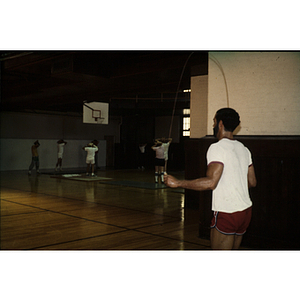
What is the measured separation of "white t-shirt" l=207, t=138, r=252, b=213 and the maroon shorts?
35 mm

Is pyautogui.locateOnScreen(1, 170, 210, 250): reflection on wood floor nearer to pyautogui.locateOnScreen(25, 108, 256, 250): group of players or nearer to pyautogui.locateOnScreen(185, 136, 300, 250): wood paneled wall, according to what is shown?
pyautogui.locateOnScreen(185, 136, 300, 250): wood paneled wall

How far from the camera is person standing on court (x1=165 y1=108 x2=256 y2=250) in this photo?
2438 millimetres

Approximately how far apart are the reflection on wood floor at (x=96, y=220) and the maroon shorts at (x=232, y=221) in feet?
5.46

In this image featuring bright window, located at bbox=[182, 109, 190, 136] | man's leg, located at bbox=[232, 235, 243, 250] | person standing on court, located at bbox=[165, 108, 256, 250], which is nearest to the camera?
person standing on court, located at bbox=[165, 108, 256, 250]

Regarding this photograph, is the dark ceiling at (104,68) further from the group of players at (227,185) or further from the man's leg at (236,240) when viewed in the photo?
the man's leg at (236,240)

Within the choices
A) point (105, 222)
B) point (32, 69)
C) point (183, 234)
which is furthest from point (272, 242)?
point (32, 69)

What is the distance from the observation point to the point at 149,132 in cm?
1942

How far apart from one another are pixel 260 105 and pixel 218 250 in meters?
2.20

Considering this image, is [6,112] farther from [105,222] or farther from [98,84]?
[105,222]

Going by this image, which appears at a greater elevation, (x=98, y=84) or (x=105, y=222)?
(x=98, y=84)

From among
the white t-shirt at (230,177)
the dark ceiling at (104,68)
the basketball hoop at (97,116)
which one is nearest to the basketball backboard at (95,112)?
the basketball hoop at (97,116)

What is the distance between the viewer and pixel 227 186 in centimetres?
250

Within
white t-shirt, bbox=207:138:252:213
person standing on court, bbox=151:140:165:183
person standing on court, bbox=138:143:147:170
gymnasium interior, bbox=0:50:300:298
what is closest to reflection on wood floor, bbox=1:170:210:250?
gymnasium interior, bbox=0:50:300:298

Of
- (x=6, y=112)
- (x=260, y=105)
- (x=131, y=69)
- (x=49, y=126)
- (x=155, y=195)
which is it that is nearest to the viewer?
(x=260, y=105)
